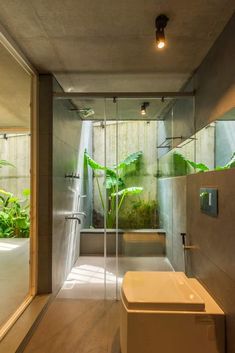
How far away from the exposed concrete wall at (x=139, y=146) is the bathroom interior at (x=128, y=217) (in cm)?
1

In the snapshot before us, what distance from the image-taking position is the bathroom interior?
68.8 inches

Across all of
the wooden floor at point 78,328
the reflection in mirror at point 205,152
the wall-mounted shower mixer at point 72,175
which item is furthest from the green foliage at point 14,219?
the reflection in mirror at point 205,152

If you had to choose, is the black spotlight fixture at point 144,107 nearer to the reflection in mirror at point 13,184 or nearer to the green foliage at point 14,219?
the reflection in mirror at point 13,184

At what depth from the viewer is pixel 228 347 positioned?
172 centimetres

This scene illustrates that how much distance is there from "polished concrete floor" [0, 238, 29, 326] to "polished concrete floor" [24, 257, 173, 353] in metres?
0.36

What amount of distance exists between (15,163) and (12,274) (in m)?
3.05

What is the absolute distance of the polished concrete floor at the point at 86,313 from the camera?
216 centimetres

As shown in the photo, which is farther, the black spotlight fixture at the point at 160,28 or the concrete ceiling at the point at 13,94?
the concrete ceiling at the point at 13,94

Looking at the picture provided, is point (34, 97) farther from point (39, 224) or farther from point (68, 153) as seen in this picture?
point (39, 224)

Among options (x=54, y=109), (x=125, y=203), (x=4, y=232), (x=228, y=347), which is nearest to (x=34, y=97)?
(x=54, y=109)

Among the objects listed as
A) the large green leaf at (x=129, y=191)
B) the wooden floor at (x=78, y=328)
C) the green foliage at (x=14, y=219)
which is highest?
the large green leaf at (x=129, y=191)

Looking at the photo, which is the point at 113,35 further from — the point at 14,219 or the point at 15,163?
the point at 14,219

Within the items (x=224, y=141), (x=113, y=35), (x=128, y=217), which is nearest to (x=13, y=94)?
(x=113, y=35)

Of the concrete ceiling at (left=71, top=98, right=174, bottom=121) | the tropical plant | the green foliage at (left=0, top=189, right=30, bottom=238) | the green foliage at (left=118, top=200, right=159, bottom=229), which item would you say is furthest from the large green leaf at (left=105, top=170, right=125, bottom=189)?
the green foliage at (left=0, top=189, right=30, bottom=238)
